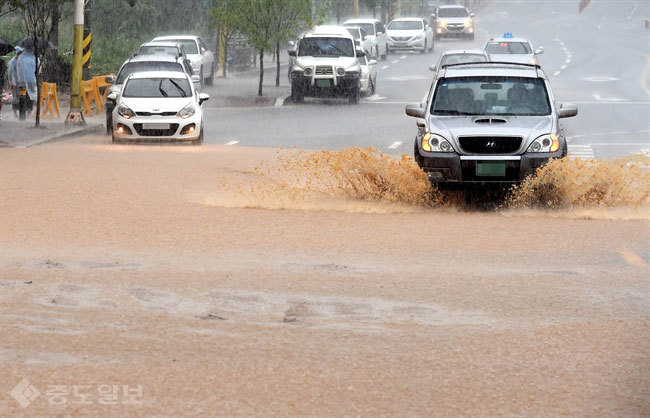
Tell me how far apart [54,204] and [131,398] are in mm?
8912

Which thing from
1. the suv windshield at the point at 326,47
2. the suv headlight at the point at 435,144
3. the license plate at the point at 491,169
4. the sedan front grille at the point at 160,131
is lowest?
the suv windshield at the point at 326,47

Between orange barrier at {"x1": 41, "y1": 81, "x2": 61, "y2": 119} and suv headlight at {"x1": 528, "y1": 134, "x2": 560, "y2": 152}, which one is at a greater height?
suv headlight at {"x1": 528, "y1": 134, "x2": 560, "y2": 152}

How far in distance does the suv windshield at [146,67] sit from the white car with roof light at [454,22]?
136 ft

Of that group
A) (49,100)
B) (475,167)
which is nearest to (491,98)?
(475,167)

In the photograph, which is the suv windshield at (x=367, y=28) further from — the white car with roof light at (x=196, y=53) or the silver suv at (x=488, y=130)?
the silver suv at (x=488, y=130)

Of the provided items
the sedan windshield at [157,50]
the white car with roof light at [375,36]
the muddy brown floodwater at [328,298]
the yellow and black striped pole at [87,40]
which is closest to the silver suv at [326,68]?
the sedan windshield at [157,50]

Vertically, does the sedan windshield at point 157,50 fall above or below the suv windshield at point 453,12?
above

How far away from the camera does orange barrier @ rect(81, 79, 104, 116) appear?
33438 mm

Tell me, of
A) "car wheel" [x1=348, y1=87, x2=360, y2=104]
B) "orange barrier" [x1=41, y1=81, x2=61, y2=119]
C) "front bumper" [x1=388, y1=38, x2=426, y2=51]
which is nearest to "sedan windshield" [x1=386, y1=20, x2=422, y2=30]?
"front bumper" [x1=388, y1=38, x2=426, y2=51]

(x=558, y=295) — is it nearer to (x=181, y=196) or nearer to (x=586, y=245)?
(x=586, y=245)

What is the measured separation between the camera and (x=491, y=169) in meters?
15.4

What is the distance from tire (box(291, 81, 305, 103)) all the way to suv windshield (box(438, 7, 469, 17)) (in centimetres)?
3449

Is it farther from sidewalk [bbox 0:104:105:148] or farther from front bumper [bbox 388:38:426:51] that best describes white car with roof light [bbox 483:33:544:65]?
front bumper [bbox 388:38:426:51]

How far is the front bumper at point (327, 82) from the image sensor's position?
37344mm
